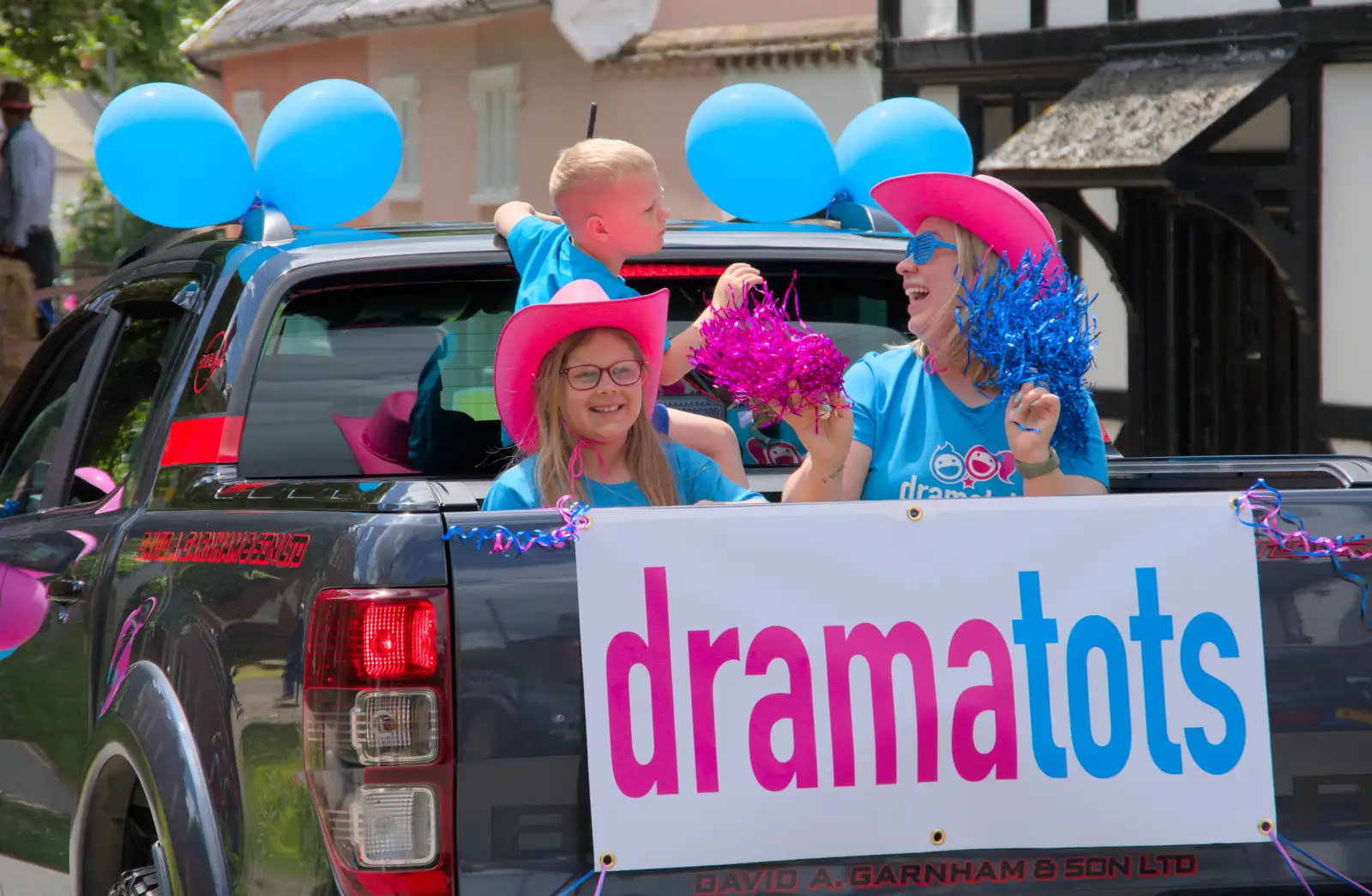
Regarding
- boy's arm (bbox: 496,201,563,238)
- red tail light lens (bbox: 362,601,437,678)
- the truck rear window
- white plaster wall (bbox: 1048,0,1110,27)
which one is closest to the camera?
→ red tail light lens (bbox: 362,601,437,678)

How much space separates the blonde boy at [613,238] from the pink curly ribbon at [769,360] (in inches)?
27.2

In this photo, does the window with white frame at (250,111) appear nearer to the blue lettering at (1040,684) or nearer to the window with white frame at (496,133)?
the window with white frame at (496,133)

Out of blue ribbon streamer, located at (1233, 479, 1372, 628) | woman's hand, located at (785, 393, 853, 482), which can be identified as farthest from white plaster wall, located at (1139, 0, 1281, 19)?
blue ribbon streamer, located at (1233, 479, 1372, 628)

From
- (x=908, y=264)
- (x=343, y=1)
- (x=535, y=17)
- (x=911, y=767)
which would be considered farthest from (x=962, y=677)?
(x=343, y=1)

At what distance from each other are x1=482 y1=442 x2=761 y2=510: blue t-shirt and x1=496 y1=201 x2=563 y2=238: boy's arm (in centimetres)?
83

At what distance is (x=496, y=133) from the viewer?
23.3 metres

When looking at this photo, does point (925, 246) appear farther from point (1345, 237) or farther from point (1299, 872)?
point (1345, 237)

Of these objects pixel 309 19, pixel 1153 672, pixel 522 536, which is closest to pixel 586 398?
pixel 522 536

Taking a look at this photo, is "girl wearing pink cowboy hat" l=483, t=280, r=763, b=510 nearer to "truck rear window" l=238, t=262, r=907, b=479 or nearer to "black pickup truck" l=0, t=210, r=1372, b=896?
"black pickup truck" l=0, t=210, r=1372, b=896

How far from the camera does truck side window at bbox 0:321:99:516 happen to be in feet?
16.0

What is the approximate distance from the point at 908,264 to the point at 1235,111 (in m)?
8.26

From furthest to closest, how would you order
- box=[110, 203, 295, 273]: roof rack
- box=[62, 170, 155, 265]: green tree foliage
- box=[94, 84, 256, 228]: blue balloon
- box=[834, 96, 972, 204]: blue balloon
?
box=[62, 170, 155, 265]: green tree foliage < box=[834, 96, 972, 204]: blue balloon < box=[94, 84, 256, 228]: blue balloon < box=[110, 203, 295, 273]: roof rack

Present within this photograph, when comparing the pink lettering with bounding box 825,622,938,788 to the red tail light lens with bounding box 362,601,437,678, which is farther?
the pink lettering with bounding box 825,622,938,788

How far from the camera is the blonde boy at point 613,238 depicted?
3994 mm
